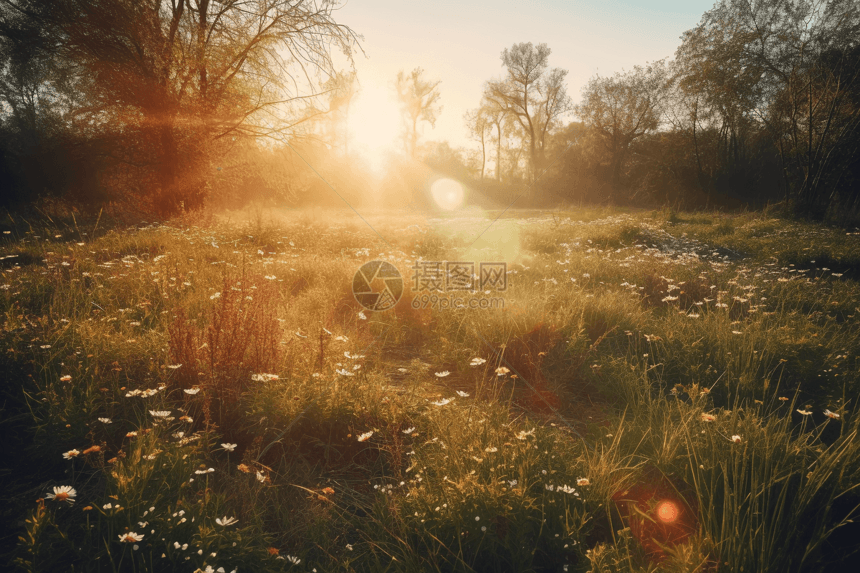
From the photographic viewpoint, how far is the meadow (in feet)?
5.34

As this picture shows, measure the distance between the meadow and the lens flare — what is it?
36180mm

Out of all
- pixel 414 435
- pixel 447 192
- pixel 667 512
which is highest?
pixel 447 192

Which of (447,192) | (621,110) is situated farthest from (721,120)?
(447,192)

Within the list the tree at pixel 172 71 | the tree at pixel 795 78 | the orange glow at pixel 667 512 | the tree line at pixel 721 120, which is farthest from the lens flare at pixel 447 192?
the orange glow at pixel 667 512

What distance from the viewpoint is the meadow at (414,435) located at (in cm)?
163

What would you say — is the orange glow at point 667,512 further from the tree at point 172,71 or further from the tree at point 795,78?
the tree at point 795,78

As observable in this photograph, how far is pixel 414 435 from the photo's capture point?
233cm

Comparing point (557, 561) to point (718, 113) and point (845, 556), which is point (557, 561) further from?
point (718, 113)

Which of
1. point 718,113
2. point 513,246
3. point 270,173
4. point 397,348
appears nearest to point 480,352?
point 397,348

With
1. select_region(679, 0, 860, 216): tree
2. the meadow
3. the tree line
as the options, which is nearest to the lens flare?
the tree line

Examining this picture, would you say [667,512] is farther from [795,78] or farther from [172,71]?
[795,78]

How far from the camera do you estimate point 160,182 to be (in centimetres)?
1120

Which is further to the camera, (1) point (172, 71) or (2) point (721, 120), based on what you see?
(2) point (721, 120)

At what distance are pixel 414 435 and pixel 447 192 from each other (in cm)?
4406
